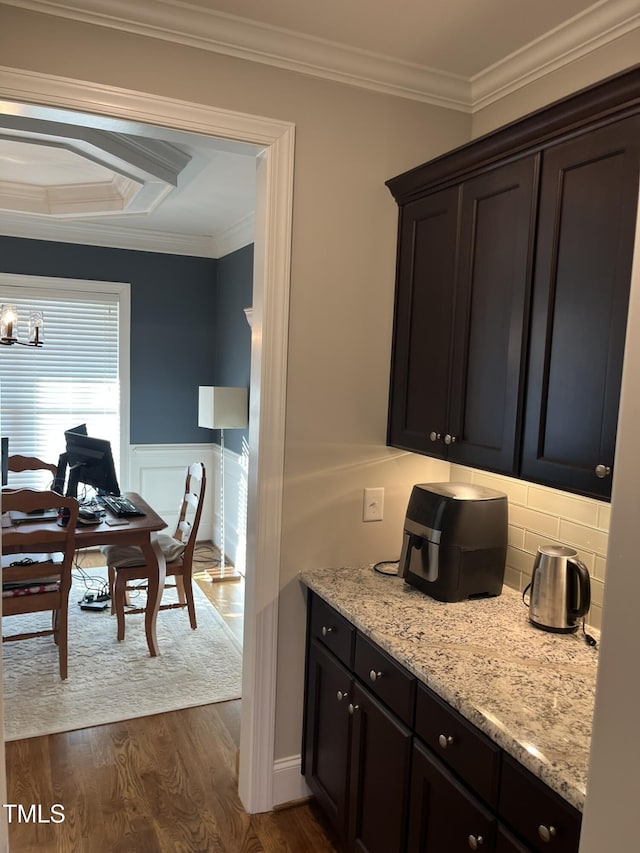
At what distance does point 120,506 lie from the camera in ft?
12.4

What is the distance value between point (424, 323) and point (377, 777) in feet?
4.80

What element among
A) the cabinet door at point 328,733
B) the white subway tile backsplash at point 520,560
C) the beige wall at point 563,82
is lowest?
the cabinet door at point 328,733

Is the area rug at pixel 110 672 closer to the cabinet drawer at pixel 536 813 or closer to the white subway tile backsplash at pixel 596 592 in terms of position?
the white subway tile backsplash at pixel 596 592

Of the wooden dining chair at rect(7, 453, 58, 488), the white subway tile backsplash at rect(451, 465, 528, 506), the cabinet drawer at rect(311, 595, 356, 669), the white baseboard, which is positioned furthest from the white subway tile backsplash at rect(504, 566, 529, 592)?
the wooden dining chair at rect(7, 453, 58, 488)

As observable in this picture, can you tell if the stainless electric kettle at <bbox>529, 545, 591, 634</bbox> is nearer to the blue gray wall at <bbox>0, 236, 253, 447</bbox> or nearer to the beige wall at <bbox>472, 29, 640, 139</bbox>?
the beige wall at <bbox>472, 29, 640, 139</bbox>

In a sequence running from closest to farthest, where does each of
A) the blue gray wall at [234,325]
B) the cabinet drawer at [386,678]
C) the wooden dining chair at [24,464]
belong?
the cabinet drawer at [386,678], the wooden dining chair at [24,464], the blue gray wall at [234,325]

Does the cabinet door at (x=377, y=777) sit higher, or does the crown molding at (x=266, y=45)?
the crown molding at (x=266, y=45)

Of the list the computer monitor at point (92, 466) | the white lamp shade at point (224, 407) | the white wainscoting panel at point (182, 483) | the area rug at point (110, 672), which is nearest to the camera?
the area rug at point (110, 672)

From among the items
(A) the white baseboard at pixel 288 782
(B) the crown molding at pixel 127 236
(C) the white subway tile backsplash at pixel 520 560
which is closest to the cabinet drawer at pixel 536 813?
(C) the white subway tile backsplash at pixel 520 560

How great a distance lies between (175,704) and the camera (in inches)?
123

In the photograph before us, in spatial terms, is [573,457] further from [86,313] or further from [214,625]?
[86,313]

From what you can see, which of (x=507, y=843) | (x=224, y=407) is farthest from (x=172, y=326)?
(x=507, y=843)

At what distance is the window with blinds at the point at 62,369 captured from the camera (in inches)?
197

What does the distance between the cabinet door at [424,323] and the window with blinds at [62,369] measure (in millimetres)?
3530
